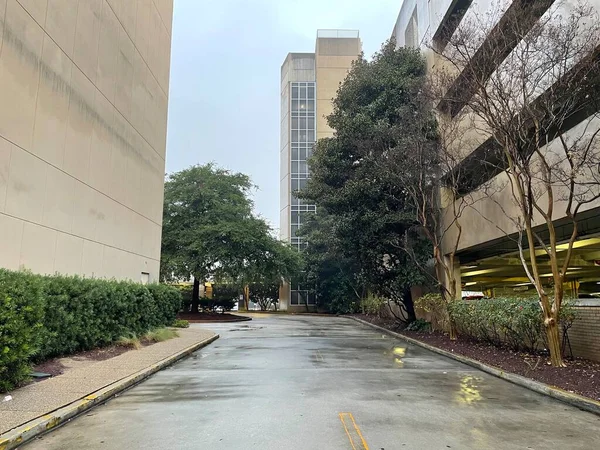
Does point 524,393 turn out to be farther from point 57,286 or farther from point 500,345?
point 57,286

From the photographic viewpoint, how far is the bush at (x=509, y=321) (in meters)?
11.4

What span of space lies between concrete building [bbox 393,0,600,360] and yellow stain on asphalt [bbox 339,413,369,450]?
284 inches

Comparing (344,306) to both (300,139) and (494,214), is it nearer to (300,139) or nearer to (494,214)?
(300,139)

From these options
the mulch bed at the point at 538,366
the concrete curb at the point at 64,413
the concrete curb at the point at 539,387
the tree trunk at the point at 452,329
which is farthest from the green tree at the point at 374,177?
the concrete curb at the point at 64,413

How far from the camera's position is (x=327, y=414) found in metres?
6.74

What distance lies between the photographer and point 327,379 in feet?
31.7

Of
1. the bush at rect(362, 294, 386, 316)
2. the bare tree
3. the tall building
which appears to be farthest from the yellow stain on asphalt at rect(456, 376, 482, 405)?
the tall building

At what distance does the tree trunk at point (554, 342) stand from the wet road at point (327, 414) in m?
1.40

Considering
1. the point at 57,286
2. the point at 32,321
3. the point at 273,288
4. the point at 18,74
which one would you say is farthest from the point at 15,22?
the point at 273,288

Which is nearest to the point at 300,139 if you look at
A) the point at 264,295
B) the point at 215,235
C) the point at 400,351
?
the point at 264,295

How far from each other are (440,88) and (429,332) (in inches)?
426

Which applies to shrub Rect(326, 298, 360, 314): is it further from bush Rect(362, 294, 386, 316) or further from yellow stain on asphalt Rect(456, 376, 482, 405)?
yellow stain on asphalt Rect(456, 376, 482, 405)

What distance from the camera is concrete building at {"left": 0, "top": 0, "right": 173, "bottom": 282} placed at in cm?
1129

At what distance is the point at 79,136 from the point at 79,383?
8565mm
